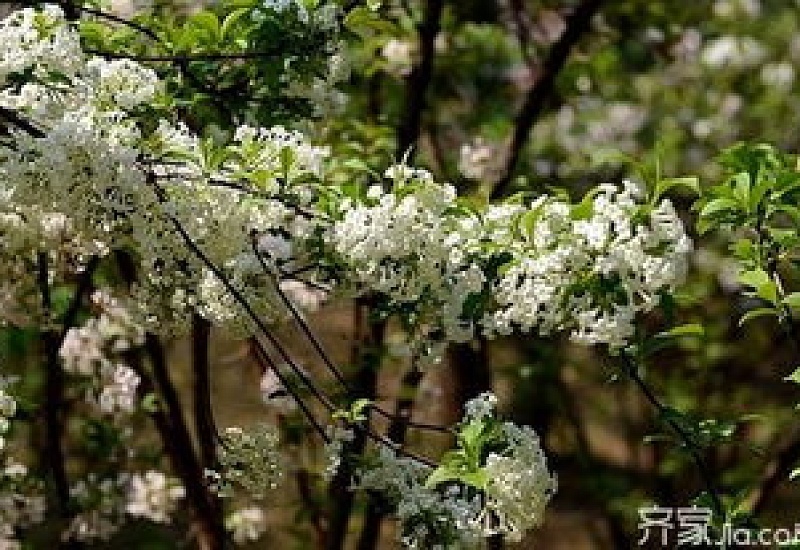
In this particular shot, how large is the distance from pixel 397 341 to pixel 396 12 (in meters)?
0.89

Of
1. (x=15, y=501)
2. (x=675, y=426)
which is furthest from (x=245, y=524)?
(x=675, y=426)

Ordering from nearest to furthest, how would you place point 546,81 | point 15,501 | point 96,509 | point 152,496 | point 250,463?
1. point 250,463
2. point 15,501
3. point 96,509
4. point 152,496
5. point 546,81

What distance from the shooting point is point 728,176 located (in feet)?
8.02

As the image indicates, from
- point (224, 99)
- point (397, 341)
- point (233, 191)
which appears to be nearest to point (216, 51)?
point (224, 99)

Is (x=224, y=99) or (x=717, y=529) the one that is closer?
(x=717, y=529)

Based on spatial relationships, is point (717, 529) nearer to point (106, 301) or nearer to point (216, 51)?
point (216, 51)

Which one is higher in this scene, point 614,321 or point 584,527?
point 584,527

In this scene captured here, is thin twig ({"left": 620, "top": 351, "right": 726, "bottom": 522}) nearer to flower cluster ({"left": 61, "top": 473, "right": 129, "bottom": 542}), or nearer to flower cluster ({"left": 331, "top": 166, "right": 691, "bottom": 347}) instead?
flower cluster ({"left": 331, "top": 166, "right": 691, "bottom": 347})

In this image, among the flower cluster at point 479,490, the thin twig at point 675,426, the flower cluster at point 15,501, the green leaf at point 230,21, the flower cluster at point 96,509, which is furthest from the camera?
the flower cluster at point 96,509

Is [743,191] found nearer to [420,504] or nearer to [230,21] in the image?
[420,504]

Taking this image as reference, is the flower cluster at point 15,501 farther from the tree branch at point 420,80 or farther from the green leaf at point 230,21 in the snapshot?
the green leaf at point 230,21

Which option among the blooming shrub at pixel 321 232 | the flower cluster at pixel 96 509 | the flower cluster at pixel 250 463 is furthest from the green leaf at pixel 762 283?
the flower cluster at pixel 96 509

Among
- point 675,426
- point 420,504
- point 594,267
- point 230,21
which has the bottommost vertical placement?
point 420,504

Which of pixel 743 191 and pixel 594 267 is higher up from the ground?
pixel 743 191
